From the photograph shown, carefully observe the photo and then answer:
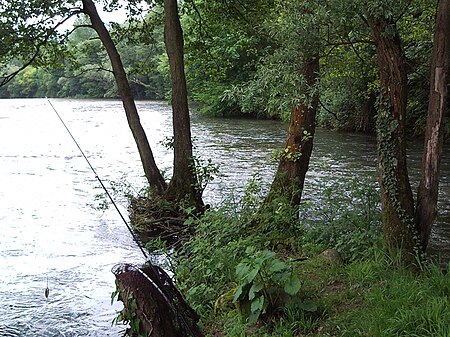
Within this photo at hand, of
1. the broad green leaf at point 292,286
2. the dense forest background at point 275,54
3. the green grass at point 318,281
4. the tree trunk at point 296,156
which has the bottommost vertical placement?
the green grass at point 318,281

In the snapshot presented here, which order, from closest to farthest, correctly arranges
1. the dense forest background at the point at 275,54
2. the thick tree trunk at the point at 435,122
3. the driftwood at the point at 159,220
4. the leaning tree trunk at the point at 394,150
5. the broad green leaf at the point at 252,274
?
1. the broad green leaf at the point at 252,274
2. the thick tree trunk at the point at 435,122
3. the leaning tree trunk at the point at 394,150
4. the dense forest background at the point at 275,54
5. the driftwood at the point at 159,220

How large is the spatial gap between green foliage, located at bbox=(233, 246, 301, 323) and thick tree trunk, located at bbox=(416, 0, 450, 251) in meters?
1.63

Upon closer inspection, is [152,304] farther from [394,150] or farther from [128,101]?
[128,101]

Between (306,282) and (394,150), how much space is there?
1.46 m

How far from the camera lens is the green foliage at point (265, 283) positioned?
405 cm

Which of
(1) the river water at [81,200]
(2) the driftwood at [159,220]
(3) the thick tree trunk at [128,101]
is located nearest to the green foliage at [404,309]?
(1) the river water at [81,200]

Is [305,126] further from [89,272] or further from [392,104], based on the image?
[89,272]

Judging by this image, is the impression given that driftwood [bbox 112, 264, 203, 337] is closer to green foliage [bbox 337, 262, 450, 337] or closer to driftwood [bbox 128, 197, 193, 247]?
green foliage [bbox 337, 262, 450, 337]

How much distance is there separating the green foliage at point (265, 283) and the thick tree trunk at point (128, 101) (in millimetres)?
6006

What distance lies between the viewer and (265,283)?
4.13 meters

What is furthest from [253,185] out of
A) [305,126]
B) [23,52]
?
[23,52]

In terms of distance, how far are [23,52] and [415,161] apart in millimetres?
10248

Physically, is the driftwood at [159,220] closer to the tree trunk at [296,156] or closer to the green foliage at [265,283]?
the tree trunk at [296,156]

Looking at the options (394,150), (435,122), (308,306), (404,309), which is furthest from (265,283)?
(435,122)
